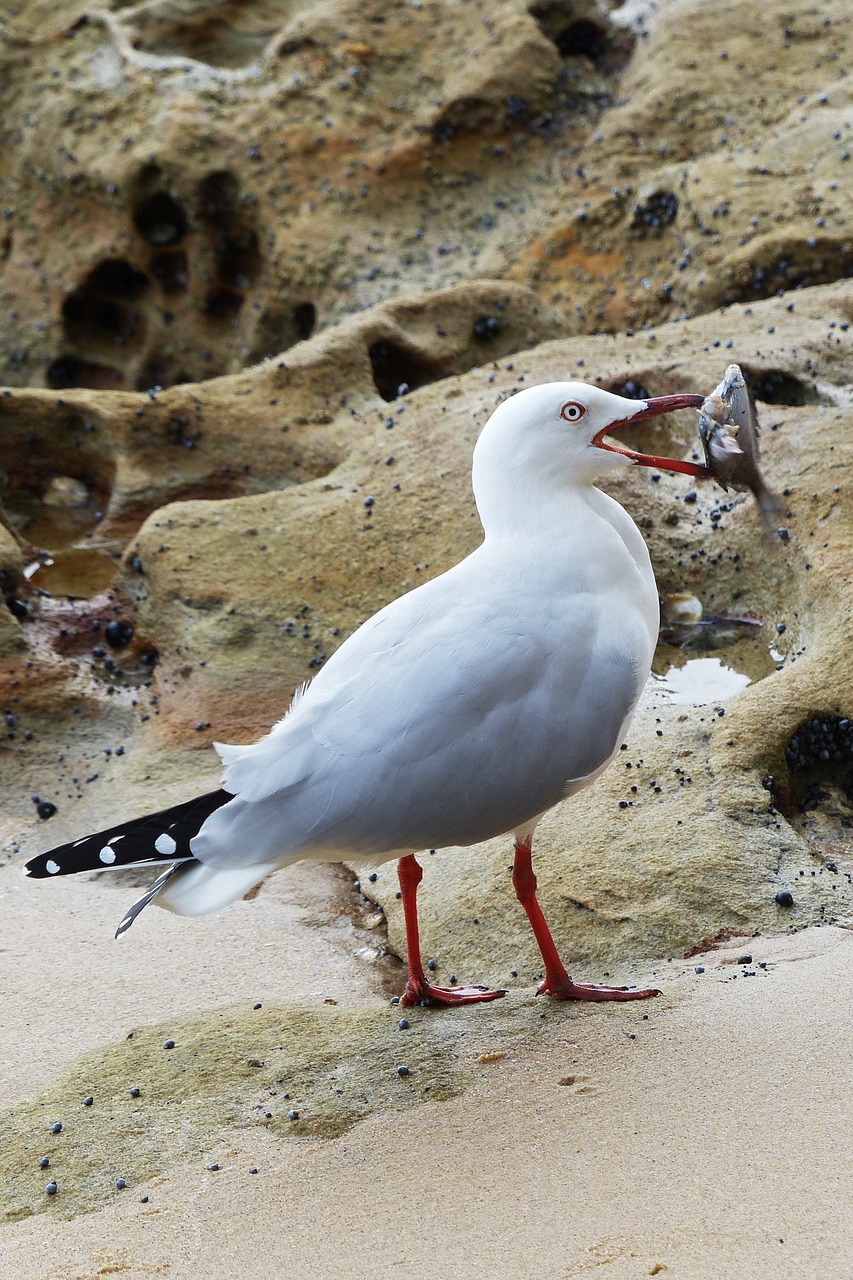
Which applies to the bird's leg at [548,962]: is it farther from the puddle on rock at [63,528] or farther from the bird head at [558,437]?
the puddle on rock at [63,528]

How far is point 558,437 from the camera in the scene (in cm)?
333

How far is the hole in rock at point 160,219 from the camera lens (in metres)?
9.83

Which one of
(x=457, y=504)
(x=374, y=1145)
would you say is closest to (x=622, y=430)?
(x=457, y=504)

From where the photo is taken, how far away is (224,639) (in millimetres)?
5309

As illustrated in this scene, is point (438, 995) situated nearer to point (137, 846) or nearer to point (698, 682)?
point (137, 846)

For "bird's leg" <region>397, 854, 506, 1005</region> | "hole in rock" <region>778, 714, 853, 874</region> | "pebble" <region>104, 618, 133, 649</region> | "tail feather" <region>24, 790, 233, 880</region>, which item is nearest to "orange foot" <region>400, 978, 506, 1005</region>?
"bird's leg" <region>397, 854, 506, 1005</region>

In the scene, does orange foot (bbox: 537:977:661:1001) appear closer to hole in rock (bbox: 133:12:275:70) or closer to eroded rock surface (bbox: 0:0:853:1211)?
eroded rock surface (bbox: 0:0:853:1211)

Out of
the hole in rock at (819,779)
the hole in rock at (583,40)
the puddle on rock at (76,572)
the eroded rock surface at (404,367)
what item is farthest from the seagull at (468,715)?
the hole in rock at (583,40)

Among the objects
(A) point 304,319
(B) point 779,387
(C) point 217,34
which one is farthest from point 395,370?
(C) point 217,34

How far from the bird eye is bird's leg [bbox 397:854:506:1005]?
1.23 metres

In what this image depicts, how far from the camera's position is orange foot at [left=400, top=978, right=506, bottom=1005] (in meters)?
3.48

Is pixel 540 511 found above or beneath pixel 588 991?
above

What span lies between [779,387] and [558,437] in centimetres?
267

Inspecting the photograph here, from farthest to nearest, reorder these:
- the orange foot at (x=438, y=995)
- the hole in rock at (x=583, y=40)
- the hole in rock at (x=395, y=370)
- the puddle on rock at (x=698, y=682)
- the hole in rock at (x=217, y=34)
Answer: the hole in rock at (x=217, y=34)
the hole in rock at (x=583, y=40)
the hole in rock at (x=395, y=370)
the puddle on rock at (x=698, y=682)
the orange foot at (x=438, y=995)
